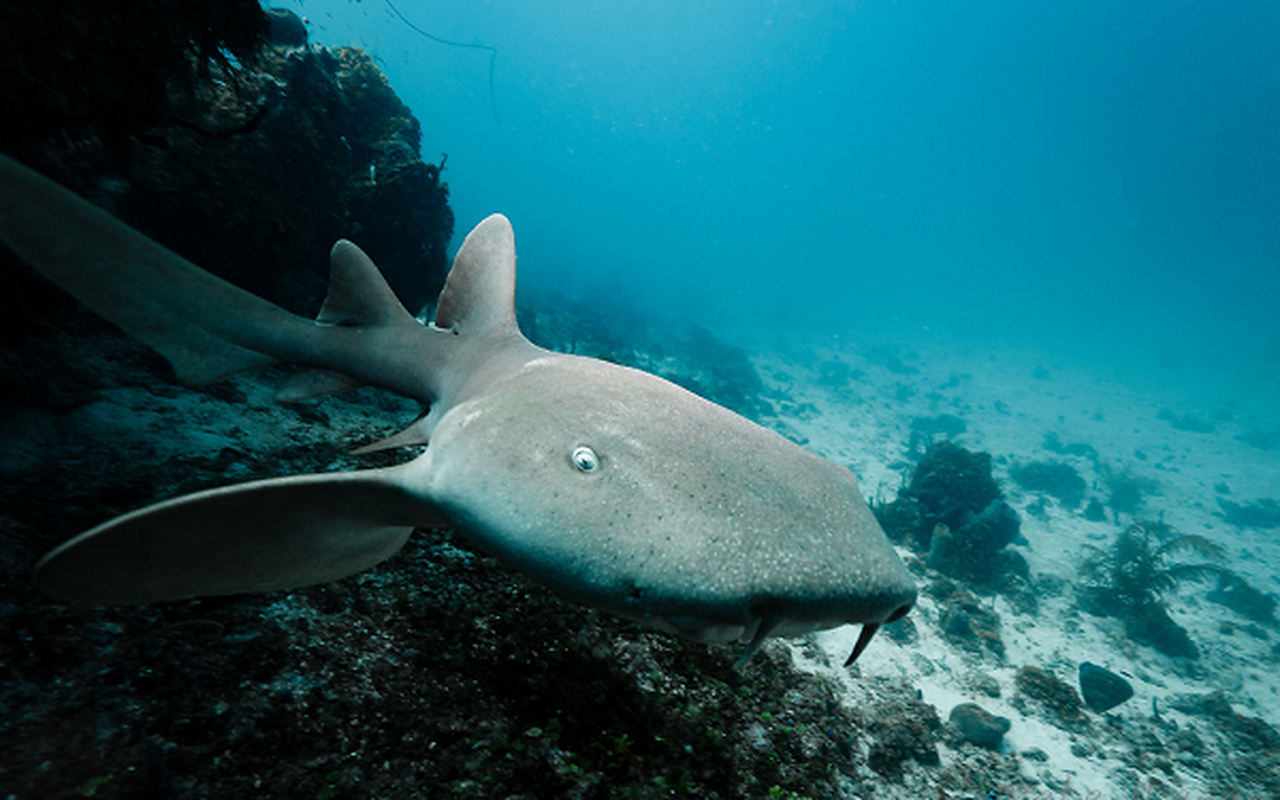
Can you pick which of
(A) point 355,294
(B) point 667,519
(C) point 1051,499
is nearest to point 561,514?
(B) point 667,519

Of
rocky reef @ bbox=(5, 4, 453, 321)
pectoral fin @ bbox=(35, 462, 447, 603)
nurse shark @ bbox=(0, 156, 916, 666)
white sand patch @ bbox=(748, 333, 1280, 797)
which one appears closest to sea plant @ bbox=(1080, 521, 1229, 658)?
white sand patch @ bbox=(748, 333, 1280, 797)

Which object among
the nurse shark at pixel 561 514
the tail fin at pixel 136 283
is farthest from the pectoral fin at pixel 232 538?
the tail fin at pixel 136 283

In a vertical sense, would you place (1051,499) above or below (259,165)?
above

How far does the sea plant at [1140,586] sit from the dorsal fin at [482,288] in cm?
1621

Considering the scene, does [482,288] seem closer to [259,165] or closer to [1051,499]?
[259,165]

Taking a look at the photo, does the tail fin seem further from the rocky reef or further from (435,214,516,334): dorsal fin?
the rocky reef

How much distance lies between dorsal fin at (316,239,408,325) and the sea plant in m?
16.9

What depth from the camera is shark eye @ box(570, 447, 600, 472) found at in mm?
1477

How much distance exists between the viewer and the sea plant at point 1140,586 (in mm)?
10641

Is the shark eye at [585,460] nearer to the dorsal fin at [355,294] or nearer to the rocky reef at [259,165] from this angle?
the dorsal fin at [355,294]

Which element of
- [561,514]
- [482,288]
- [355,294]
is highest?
[482,288]

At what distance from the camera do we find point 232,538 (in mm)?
1523

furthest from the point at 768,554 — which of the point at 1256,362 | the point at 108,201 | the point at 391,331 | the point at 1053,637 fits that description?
the point at 1256,362

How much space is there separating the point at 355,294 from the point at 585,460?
2450 mm
